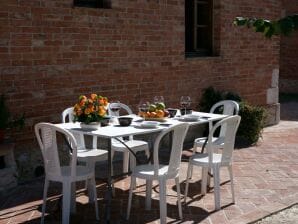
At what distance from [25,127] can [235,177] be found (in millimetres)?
2614

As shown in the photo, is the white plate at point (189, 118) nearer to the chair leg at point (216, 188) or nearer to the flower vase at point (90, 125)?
the chair leg at point (216, 188)

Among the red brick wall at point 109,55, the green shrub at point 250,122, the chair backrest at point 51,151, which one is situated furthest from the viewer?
the green shrub at point 250,122

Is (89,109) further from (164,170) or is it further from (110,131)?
(164,170)

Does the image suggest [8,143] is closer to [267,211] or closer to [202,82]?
[267,211]

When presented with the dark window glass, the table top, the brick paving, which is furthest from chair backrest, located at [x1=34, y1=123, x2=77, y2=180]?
the dark window glass

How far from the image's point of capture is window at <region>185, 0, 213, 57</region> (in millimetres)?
8438

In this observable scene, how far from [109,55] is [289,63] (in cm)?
1063

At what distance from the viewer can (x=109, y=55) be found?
21.9ft

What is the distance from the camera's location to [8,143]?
5.37m

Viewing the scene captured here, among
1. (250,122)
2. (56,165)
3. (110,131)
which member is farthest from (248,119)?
(56,165)

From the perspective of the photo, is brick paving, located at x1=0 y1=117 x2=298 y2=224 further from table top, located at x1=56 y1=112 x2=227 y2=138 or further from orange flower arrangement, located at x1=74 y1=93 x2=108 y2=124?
orange flower arrangement, located at x1=74 y1=93 x2=108 y2=124

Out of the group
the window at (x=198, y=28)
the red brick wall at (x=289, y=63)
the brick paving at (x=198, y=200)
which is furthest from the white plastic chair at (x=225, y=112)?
the red brick wall at (x=289, y=63)

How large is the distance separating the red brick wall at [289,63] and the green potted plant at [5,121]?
1199cm

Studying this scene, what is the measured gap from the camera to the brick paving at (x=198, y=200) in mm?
4633
